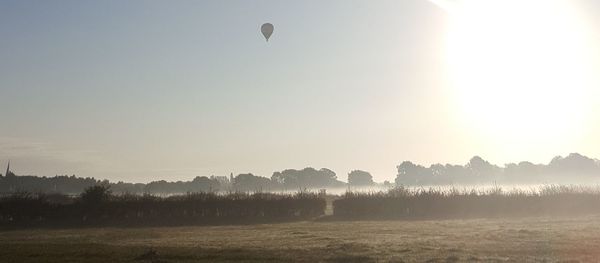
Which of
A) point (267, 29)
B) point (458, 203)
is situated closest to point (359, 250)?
point (267, 29)

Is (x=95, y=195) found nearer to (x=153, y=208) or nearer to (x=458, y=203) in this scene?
(x=153, y=208)

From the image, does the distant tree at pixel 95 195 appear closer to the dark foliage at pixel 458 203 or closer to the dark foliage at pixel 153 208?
the dark foliage at pixel 153 208

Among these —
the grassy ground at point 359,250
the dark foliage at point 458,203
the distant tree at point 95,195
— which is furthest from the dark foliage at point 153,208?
the grassy ground at point 359,250

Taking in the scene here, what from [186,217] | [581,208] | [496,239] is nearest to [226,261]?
[496,239]

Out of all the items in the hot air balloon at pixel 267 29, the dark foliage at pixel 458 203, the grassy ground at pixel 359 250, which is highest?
the hot air balloon at pixel 267 29

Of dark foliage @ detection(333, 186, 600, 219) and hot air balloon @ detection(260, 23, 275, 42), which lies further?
dark foliage @ detection(333, 186, 600, 219)

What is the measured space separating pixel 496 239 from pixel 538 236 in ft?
6.92

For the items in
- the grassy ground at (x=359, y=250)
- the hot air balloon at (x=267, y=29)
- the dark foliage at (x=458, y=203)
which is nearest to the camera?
the grassy ground at (x=359, y=250)

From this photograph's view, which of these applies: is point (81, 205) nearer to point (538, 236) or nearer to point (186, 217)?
point (186, 217)

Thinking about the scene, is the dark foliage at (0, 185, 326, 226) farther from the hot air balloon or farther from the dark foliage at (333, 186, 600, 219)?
the hot air balloon

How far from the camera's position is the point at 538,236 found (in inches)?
880

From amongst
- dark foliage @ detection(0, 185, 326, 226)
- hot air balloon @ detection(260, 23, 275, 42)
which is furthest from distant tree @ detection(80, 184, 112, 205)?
hot air balloon @ detection(260, 23, 275, 42)

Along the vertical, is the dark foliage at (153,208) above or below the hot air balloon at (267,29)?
below

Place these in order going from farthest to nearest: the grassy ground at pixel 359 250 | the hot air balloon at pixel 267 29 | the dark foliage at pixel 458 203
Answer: the dark foliage at pixel 458 203 → the hot air balloon at pixel 267 29 → the grassy ground at pixel 359 250
